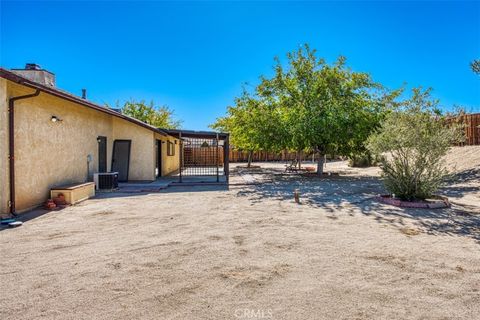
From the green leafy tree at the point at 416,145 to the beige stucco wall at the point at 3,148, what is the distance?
8980 millimetres

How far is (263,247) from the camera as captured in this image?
4578mm

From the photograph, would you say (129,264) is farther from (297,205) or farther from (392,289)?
(297,205)

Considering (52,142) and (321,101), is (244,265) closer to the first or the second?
(52,142)

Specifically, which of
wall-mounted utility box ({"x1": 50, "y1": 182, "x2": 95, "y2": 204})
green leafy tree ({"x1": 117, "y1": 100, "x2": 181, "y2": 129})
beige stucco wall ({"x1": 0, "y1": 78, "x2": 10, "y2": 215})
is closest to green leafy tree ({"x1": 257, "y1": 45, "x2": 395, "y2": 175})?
wall-mounted utility box ({"x1": 50, "y1": 182, "x2": 95, "y2": 204})

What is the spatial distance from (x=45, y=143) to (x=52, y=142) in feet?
1.30

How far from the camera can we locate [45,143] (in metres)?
8.45

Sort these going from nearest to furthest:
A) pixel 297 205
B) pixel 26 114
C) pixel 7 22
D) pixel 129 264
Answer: pixel 129 264 → pixel 26 114 → pixel 297 205 → pixel 7 22

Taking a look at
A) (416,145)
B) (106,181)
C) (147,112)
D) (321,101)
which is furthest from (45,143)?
(147,112)

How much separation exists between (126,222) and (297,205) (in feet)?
14.4

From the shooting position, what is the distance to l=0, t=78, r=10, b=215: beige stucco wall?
21.9ft

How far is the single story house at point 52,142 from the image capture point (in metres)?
6.85

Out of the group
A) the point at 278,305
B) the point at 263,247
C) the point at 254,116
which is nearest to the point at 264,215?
the point at 263,247

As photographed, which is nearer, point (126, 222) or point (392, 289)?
point (392, 289)

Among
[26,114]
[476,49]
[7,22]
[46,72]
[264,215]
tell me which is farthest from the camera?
[46,72]
